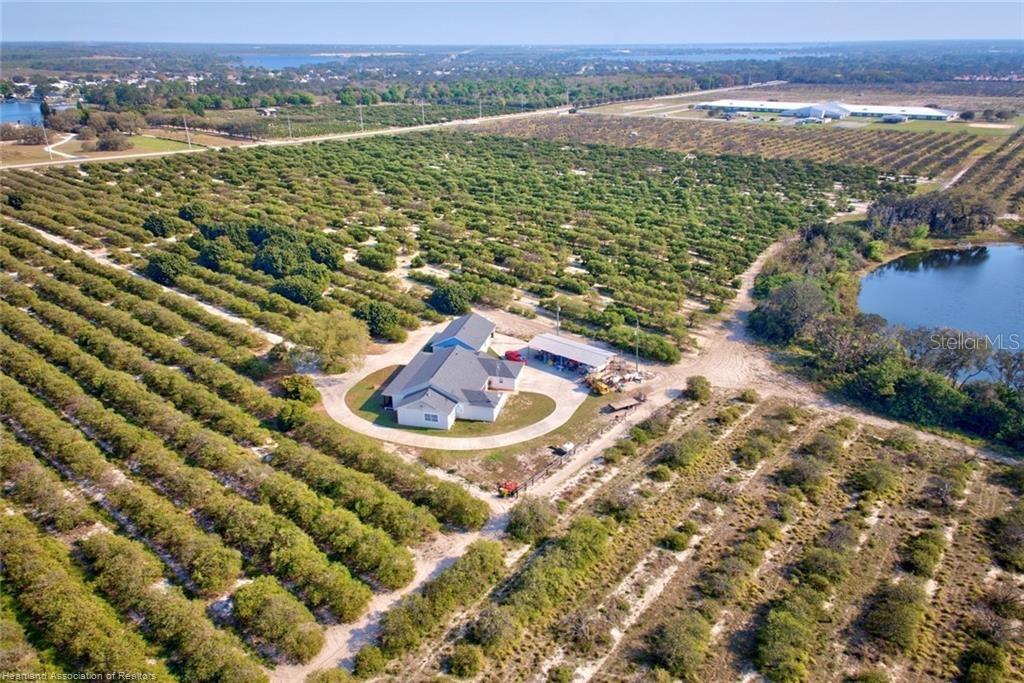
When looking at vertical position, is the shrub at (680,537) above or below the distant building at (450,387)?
below

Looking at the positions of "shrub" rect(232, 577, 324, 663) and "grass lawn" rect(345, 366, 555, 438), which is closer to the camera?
"shrub" rect(232, 577, 324, 663)

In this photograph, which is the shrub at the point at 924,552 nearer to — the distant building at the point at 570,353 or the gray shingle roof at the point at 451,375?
the distant building at the point at 570,353

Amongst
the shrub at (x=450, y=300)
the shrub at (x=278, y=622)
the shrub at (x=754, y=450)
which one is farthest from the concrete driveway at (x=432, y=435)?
the shrub at (x=278, y=622)

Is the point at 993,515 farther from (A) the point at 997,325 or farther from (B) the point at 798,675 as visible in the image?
(A) the point at 997,325

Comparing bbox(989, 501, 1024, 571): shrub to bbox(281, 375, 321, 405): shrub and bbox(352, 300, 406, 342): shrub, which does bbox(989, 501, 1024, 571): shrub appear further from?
bbox(352, 300, 406, 342): shrub

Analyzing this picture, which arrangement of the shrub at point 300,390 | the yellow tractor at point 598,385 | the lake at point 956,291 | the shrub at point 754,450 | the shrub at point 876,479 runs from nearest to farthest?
1. the shrub at point 876,479
2. the shrub at point 754,450
3. the shrub at point 300,390
4. the yellow tractor at point 598,385
5. the lake at point 956,291

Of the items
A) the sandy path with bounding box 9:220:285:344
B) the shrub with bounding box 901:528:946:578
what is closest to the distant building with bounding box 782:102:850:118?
the sandy path with bounding box 9:220:285:344
